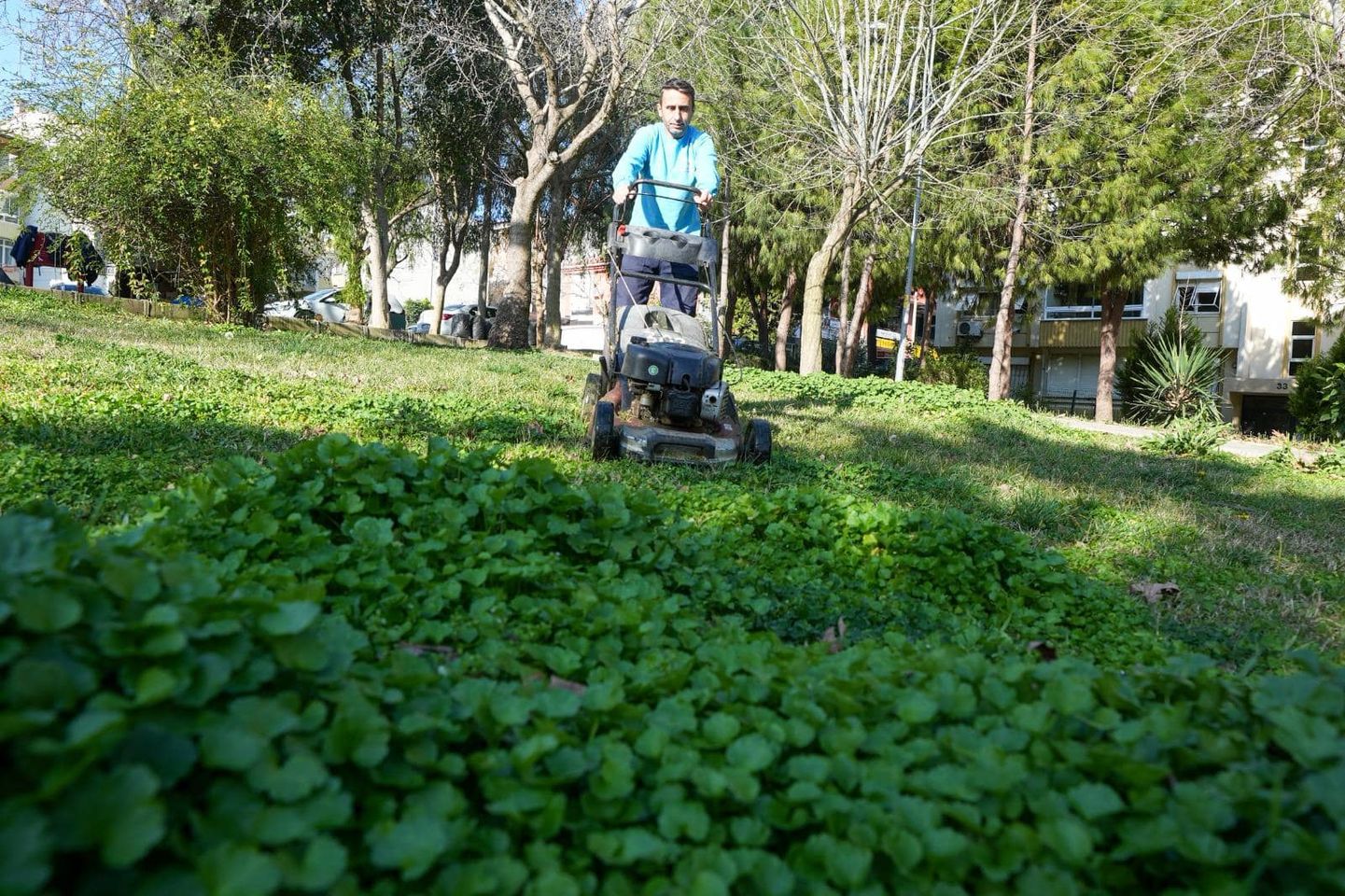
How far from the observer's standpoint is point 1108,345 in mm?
23391

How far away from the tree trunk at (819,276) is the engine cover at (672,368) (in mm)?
10133

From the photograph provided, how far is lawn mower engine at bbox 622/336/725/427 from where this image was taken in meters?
6.16

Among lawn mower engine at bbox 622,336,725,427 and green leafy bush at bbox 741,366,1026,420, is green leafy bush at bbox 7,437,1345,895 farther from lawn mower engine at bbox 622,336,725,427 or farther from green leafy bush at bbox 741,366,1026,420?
green leafy bush at bbox 741,366,1026,420

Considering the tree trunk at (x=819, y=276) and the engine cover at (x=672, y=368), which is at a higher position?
the tree trunk at (x=819, y=276)

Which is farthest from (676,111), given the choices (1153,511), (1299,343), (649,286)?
(1299,343)

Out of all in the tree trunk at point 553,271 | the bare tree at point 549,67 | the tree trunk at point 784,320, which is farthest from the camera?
the tree trunk at point 784,320

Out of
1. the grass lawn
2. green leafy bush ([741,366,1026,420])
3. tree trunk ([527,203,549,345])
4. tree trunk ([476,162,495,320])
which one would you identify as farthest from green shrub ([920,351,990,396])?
the grass lawn

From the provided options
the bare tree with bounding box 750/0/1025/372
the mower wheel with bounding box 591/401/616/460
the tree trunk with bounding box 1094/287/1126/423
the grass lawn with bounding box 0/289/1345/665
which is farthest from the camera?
the tree trunk with bounding box 1094/287/1126/423

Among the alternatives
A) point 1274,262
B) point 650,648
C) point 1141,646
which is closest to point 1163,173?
point 1274,262

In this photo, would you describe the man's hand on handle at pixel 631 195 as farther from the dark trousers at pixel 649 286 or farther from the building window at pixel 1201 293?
the building window at pixel 1201 293

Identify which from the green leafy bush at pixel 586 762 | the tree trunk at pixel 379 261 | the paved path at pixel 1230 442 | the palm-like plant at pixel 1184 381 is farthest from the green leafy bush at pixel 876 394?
the tree trunk at pixel 379 261

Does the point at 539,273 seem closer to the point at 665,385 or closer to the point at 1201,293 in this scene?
the point at 1201,293

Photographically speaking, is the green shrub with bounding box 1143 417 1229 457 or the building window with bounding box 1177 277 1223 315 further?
the building window with bounding box 1177 277 1223 315

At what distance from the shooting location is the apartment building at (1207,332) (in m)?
29.6
